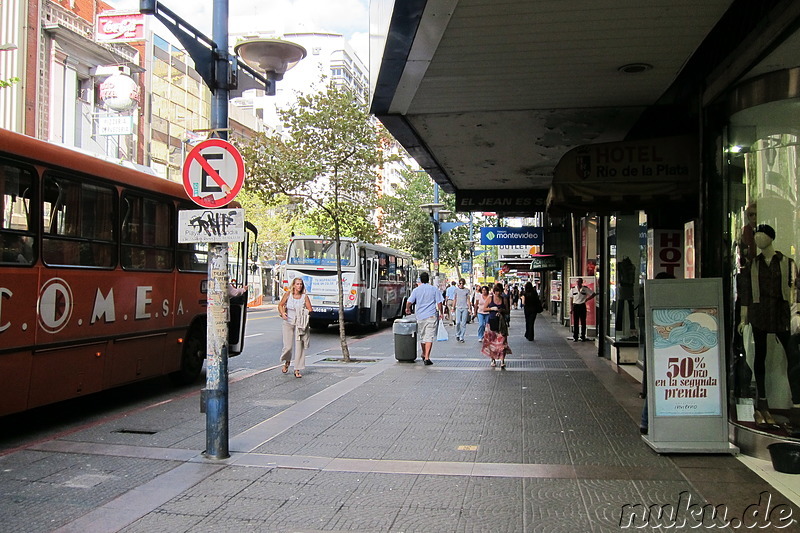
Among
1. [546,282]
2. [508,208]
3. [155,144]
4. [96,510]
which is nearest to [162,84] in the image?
[155,144]

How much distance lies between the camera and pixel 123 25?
3041cm

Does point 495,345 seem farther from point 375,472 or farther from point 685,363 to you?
point 375,472

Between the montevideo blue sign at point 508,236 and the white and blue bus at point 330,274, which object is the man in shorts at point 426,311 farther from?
the white and blue bus at point 330,274

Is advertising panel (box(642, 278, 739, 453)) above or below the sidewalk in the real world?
above

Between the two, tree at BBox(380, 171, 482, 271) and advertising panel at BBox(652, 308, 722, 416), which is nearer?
advertising panel at BBox(652, 308, 722, 416)

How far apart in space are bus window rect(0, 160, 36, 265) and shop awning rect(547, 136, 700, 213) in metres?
6.04

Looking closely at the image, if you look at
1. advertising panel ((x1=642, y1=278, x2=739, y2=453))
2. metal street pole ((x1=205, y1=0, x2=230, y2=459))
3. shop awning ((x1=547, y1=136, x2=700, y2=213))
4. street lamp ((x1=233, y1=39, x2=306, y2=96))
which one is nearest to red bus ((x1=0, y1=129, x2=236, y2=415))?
metal street pole ((x1=205, y1=0, x2=230, y2=459))

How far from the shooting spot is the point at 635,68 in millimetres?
7297

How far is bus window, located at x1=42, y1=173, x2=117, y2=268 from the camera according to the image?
298 inches

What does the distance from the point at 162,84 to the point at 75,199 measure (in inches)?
1450

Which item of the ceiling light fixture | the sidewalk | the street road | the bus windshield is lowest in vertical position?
the street road

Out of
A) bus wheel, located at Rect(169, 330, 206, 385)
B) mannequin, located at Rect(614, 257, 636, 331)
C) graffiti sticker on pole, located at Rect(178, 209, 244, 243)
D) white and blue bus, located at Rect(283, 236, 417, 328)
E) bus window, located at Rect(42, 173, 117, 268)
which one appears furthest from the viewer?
white and blue bus, located at Rect(283, 236, 417, 328)

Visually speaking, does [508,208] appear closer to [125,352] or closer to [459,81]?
[459,81]

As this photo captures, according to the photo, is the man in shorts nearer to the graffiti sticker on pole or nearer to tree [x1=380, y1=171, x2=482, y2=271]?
the graffiti sticker on pole
